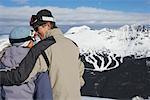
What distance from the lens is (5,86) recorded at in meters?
1.67

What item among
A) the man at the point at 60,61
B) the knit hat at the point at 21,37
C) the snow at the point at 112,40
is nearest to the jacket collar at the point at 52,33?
the man at the point at 60,61

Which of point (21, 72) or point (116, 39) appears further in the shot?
point (116, 39)

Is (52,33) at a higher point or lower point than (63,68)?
higher

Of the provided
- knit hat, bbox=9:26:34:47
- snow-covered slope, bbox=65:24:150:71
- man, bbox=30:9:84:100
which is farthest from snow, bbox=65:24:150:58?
knit hat, bbox=9:26:34:47

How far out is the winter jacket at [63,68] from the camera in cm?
175

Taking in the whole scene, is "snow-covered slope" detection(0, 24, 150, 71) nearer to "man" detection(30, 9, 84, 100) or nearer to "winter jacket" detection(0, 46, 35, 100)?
"man" detection(30, 9, 84, 100)

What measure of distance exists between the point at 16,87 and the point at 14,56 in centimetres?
13

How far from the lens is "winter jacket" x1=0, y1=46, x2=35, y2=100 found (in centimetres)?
165

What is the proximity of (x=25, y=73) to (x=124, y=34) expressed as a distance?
149 centimetres

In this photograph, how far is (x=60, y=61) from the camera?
177 centimetres

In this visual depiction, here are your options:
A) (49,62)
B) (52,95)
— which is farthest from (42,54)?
(52,95)

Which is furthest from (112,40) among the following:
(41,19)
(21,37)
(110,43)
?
(21,37)

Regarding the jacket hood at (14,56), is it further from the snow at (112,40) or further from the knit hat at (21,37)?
the snow at (112,40)

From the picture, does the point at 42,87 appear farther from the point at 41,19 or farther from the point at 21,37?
the point at 41,19
